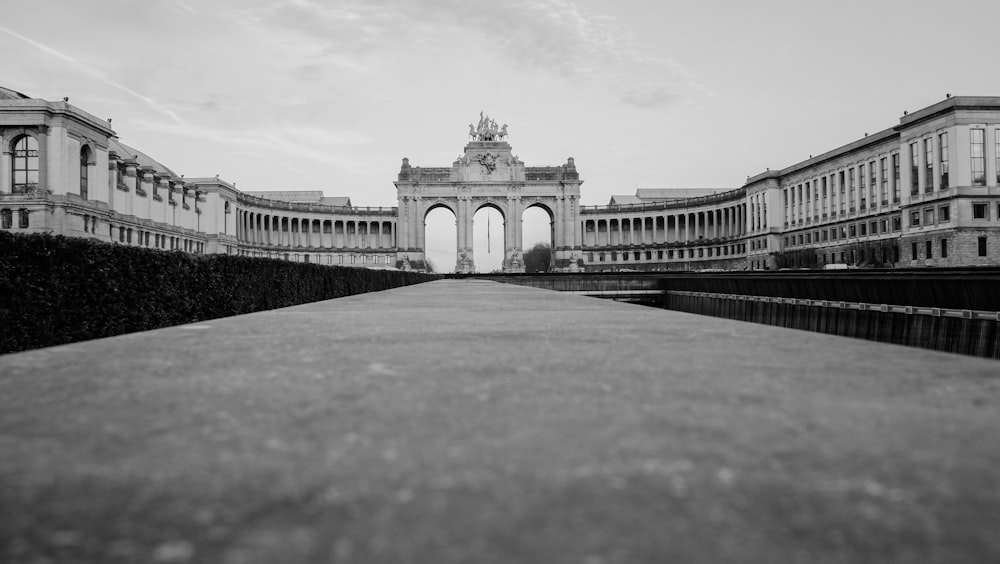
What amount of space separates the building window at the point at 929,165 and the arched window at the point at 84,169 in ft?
232

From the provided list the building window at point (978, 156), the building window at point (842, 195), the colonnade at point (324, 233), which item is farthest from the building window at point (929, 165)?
the colonnade at point (324, 233)

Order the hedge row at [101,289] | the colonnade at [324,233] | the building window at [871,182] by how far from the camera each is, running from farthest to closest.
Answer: the colonnade at [324,233], the building window at [871,182], the hedge row at [101,289]

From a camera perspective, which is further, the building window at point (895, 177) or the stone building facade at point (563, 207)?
the building window at point (895, 177)

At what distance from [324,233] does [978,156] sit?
82.0 meters

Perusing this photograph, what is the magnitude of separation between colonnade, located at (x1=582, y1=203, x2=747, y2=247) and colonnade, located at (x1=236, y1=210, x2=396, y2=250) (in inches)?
1326

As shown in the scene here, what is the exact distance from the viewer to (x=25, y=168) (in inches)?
1720

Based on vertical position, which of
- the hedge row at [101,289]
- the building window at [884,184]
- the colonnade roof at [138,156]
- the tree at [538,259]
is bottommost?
the hedge row at [101,289]

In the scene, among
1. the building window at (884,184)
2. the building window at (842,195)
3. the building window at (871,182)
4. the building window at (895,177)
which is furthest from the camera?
the building window at (842,195)

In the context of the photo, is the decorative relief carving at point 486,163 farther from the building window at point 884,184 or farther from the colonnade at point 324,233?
the building window at point 884,184

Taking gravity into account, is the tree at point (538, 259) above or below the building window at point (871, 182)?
below

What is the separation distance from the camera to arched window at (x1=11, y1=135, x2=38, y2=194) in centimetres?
4362

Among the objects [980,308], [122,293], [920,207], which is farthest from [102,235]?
[920,207]

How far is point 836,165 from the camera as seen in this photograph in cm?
6419

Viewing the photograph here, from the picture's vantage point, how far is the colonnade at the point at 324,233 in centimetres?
8781
